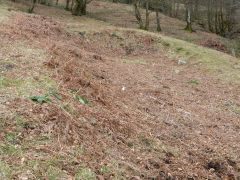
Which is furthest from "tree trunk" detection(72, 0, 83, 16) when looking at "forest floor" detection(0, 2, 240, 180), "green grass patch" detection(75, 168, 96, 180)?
"green grass patch" detection(75, 168, 96, 180)

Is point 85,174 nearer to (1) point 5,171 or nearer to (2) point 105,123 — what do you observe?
(1) point 5,171

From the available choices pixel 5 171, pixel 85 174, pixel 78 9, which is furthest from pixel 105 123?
pixel 78 9

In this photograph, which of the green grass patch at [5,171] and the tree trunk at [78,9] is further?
the tree trunk at [78,9]

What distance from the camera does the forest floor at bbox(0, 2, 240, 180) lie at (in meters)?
3.44

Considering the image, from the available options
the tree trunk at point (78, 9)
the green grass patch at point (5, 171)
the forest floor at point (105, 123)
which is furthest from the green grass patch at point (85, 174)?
the tree trunk at point (78, 9)

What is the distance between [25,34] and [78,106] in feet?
20.7

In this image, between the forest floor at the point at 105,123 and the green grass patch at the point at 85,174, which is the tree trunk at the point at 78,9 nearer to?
the forest floor at the point at 105,123

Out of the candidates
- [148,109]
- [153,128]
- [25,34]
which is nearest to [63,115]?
[153,128]

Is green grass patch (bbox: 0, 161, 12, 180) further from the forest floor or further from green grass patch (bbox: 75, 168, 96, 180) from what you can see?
green grass patch (bbox: 75, 168, 96, 180)

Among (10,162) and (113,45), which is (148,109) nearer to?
(10,162)

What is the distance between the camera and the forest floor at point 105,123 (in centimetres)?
344

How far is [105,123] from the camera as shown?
15.5 ft

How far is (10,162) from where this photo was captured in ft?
10.0

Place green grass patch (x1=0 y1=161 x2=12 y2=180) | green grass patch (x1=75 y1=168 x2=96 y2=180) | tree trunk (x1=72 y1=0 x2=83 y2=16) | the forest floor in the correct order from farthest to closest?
tree trunk (x1=72 y1=0 x2=83 y2=16) < the forest floor < green grass patch (x1=75 y1=168 x2=96 y2=180) < green grass patch (x1=0 y1=161 x2=12 y2=180)
